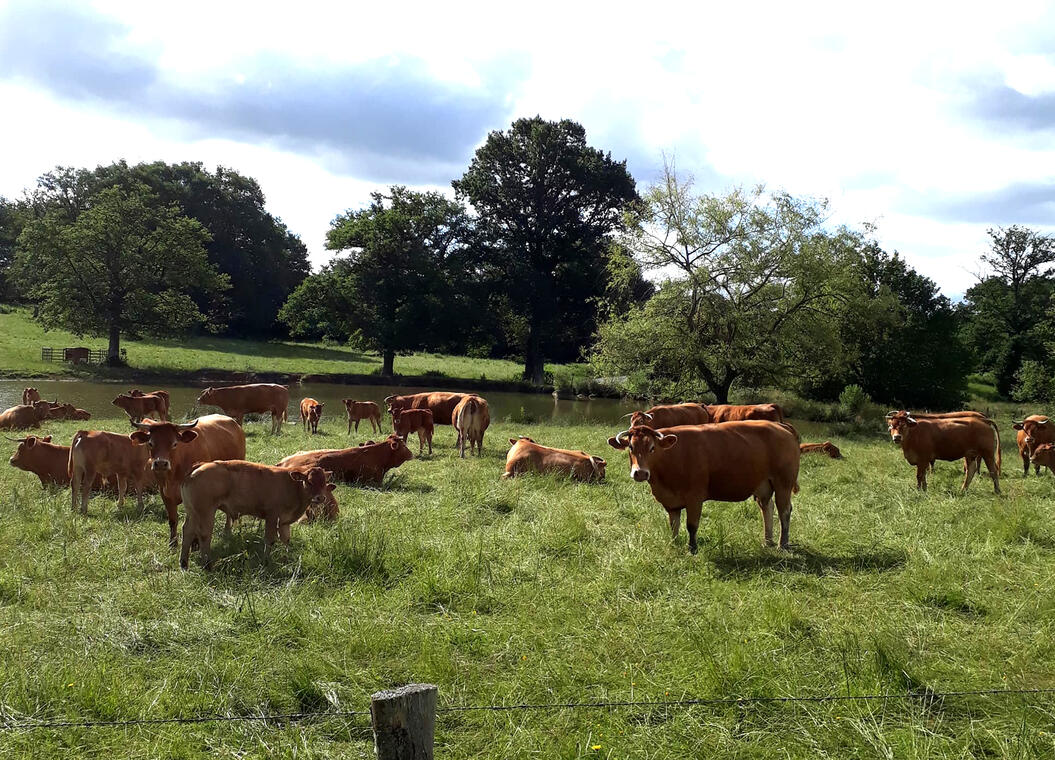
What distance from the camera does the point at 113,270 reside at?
132ft

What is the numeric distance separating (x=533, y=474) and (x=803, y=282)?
17.4 meters

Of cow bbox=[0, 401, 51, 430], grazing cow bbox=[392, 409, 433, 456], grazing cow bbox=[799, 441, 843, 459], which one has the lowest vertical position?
→ cow bbox=[0, 401, 51, 430]

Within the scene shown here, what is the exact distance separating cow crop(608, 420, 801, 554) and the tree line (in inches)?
680

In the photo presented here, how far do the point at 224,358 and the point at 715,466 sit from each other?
4144 centimetres

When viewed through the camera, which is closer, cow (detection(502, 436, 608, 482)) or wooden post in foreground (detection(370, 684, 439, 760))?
wooden post in foreground (detection(370, 684, 439, 760))

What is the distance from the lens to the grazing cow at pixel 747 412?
50.2 ft

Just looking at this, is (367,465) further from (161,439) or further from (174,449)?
(161,439)

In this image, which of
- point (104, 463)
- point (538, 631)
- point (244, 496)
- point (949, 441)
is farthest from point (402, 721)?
point (949, 441)

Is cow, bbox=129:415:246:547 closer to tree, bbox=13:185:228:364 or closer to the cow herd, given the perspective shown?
the cow herd

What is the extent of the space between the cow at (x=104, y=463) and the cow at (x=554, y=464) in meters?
5.33

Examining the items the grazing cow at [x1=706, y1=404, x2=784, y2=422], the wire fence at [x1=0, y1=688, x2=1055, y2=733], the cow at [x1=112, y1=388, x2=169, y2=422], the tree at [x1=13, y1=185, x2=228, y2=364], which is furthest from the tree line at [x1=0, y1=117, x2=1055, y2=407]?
the wire fence at [x1=0, y1=688, x2=1055, y2=733]

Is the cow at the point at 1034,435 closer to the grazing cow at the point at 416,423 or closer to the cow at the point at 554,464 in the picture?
the cow at the point at 554,464

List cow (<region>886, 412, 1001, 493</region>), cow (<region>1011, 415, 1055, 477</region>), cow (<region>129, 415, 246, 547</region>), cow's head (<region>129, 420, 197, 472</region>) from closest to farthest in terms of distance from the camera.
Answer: cow's head (<region>129, 420, 197, 472</region>), cow (<region>129, 415, 246, 547</region>), cow (<region>886, 412, 1001, 493</region>), cow (<region>1011, 415, 1055, 477</region>)

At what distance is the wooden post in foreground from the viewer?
107 inches
